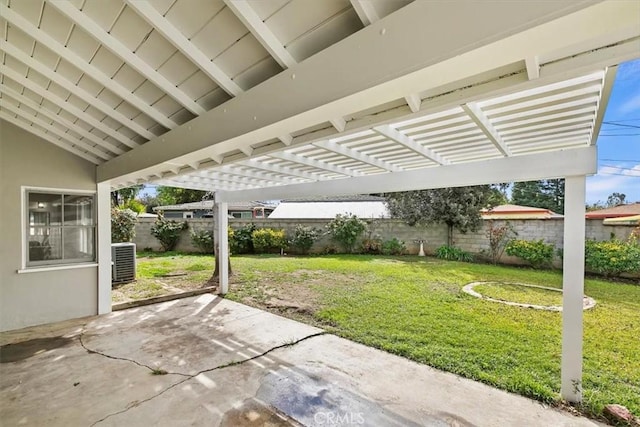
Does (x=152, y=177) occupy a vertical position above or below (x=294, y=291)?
above

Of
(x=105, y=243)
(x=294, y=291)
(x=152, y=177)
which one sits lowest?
(x=294, y=291)

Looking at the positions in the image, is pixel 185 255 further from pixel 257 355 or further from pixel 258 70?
pixel 258 70

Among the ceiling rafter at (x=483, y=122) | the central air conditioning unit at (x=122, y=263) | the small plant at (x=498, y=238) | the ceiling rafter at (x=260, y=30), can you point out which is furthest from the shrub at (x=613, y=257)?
the central air conditioning unit at (x=122, y=263)

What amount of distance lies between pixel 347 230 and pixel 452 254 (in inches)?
161

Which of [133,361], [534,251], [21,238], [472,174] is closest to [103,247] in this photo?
[21,238]

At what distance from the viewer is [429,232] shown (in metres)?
12.2

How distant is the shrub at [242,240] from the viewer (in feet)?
44.2

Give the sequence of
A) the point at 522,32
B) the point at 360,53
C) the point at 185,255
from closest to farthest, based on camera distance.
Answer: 1. the point at 522,32
2. the point at 360,53
3. the point at 185,255

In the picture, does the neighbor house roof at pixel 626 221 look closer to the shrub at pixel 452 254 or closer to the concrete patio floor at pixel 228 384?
the shrub at pixel 452 254

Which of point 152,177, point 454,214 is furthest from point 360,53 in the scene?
point 454,214

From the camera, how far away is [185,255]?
13203 mm

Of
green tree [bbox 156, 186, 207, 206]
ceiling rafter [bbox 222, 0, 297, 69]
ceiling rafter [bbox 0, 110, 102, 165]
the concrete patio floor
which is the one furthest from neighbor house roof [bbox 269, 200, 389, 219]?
green tree [bbox 156, 186, 207, 206]

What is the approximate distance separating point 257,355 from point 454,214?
9629 mm

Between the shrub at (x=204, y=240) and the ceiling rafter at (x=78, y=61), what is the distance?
11081 millimetres
